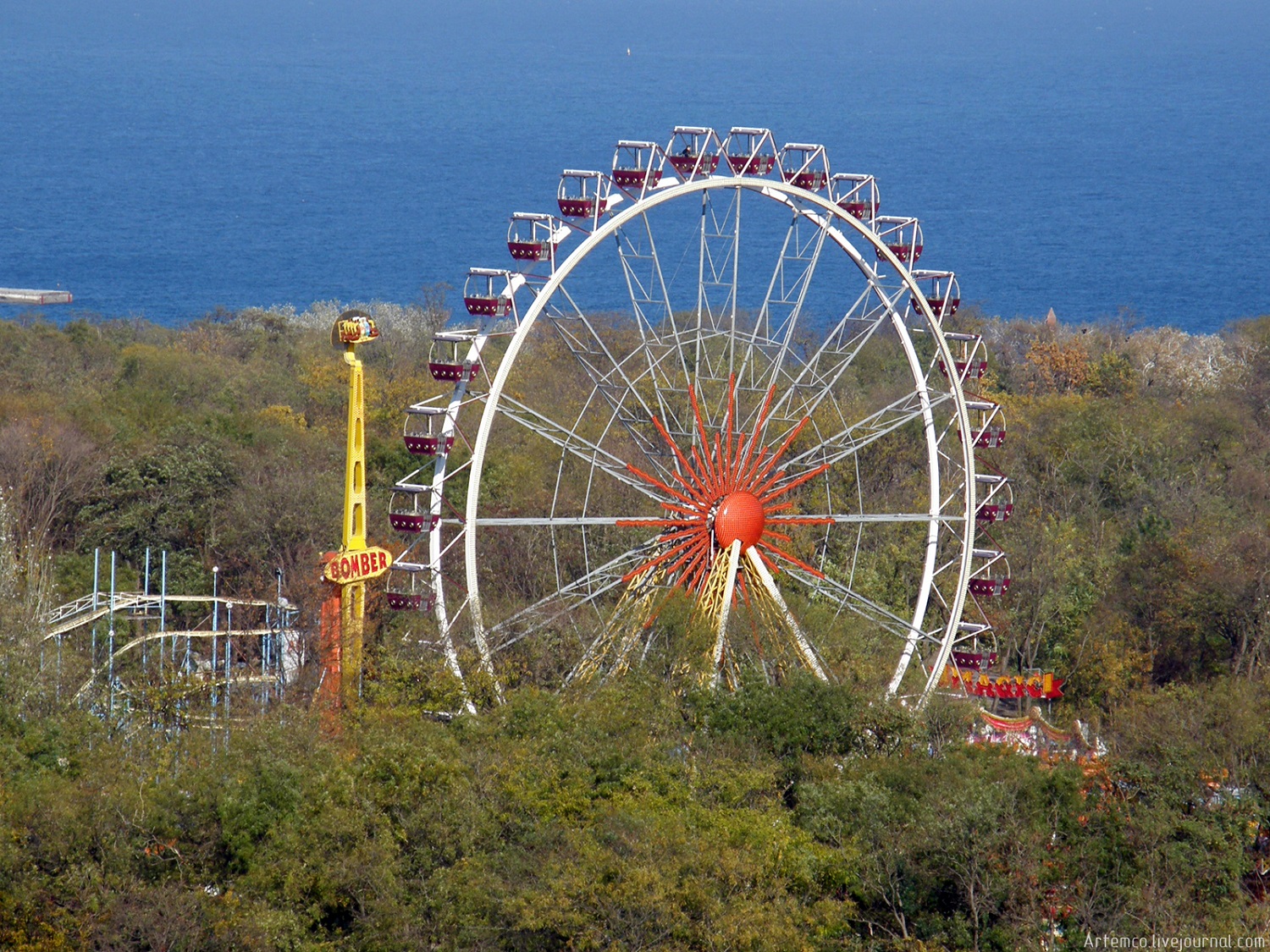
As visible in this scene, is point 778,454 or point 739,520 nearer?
point 739,520

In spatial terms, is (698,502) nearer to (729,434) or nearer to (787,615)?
(729,434)

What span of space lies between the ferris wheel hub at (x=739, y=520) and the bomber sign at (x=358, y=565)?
703 centimetres

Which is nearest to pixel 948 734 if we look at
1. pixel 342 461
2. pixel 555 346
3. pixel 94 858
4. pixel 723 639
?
pixel 723 639

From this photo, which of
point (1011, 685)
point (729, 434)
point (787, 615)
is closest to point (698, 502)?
point (729, 434)

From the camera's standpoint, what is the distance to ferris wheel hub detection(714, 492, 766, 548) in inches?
1555

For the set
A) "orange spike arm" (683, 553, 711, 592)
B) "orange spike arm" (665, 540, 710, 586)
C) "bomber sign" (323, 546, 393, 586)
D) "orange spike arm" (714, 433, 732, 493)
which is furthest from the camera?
"orange spike arm" (714, 433, 732, 493)

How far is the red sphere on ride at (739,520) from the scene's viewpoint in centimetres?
3950

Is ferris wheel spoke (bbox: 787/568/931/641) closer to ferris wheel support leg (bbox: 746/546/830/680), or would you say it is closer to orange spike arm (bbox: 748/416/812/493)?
ferris wheel support leg (bbox: 746/546/830/680)

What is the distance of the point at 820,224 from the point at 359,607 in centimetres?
1290

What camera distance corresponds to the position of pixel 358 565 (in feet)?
116

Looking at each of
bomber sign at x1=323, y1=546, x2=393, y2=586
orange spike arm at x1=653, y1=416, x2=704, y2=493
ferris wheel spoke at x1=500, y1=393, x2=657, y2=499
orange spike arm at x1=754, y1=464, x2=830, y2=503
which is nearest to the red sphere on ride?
orange spike arm at x1=754, y1=464, x2=830, y2=503

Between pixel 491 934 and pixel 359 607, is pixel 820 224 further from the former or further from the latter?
pixel 491 934

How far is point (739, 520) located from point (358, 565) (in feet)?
27.4

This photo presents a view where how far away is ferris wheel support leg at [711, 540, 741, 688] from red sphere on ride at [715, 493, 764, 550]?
20 cm
